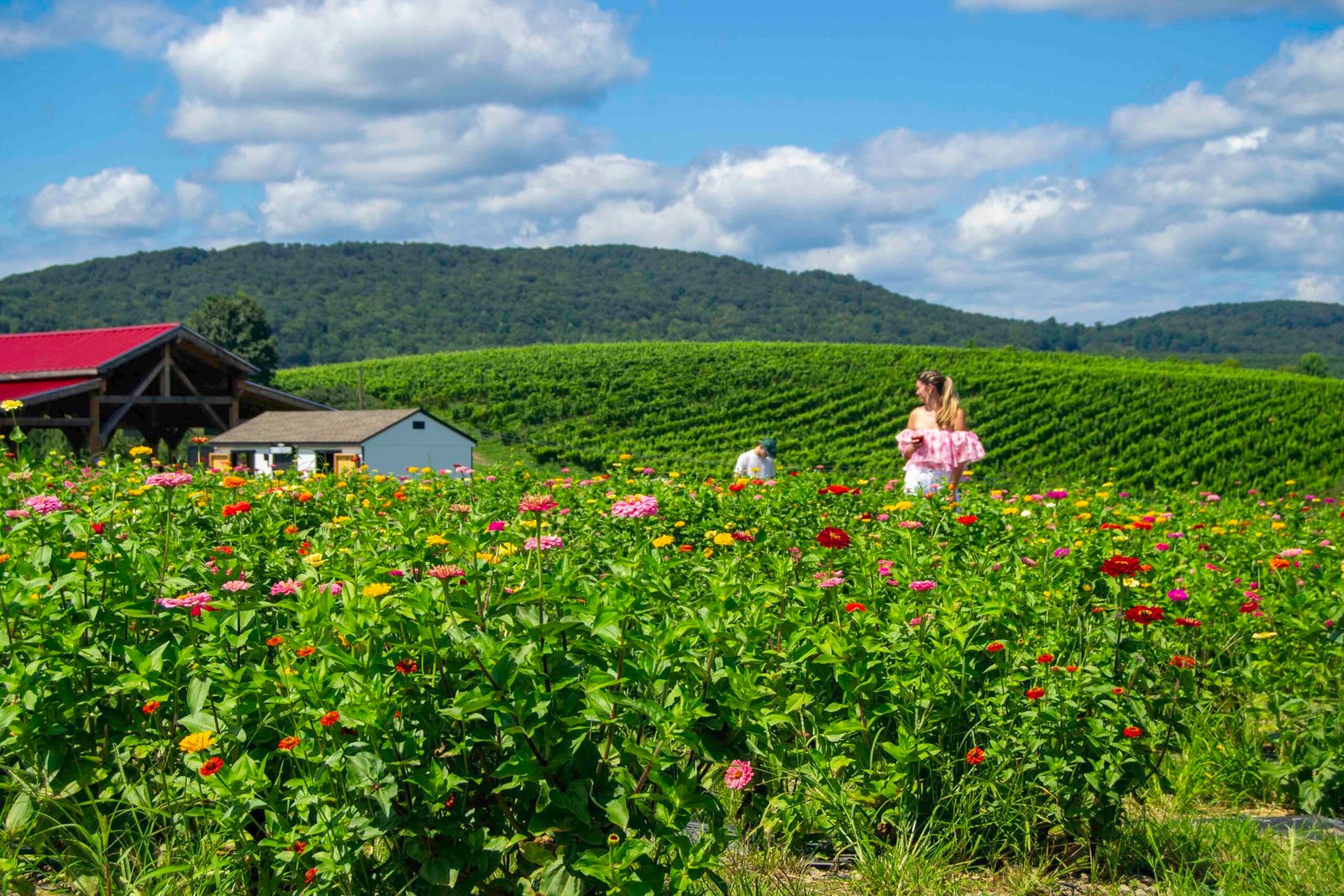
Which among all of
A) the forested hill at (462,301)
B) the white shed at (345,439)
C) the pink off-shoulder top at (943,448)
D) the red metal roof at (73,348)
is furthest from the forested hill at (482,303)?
the pink off-shoulder top at (943,448)

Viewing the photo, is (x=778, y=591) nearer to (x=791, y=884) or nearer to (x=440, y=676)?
(x=791, y=884)

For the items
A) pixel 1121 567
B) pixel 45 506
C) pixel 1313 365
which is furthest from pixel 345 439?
pixel 1313 365

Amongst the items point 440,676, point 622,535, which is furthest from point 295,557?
point 440,676

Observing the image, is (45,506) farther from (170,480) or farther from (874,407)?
(874,407)

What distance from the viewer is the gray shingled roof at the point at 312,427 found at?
2850cm

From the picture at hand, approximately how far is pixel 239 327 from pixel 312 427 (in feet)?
156

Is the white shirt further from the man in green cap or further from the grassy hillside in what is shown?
the grassy hillside

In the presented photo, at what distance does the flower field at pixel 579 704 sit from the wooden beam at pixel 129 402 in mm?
21503

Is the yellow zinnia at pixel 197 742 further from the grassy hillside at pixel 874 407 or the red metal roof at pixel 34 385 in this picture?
the grassy hillside at pixel 874 407

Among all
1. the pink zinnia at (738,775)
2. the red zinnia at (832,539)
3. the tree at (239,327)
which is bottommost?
the pink zinnia at (738,775)

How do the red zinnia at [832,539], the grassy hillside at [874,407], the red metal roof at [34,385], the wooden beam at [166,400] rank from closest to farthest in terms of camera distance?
the red zinnia at [832,539] → the red metal roof at [34,385] → the wooden beam at [166,400] → the grassy hillside at [874,407]

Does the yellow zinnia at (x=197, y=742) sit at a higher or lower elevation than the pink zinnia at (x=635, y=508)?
lower

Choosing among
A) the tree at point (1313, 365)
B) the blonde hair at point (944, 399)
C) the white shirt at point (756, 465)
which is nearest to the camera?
the blonde hair at point (944, 399)

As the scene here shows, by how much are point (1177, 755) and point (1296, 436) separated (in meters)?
49.3
